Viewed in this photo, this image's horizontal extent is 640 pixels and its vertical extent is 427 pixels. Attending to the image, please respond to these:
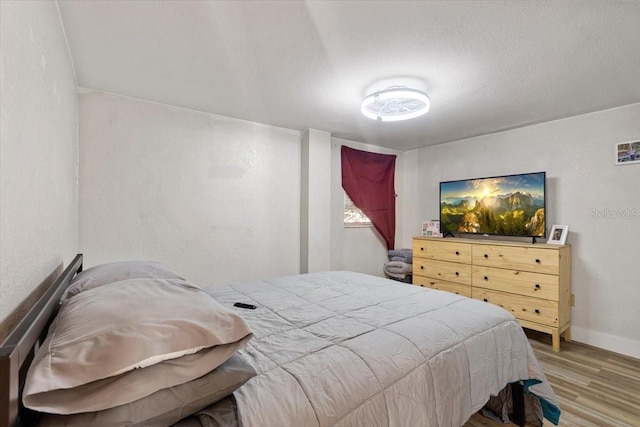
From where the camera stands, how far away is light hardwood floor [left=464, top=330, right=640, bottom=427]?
6.37ft

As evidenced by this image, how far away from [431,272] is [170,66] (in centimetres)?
362

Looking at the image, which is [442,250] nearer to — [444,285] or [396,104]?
[444,285]

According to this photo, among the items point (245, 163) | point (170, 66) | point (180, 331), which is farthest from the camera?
point (245, 163)

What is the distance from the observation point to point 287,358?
1.23 metres

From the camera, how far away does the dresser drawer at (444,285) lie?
141 inches

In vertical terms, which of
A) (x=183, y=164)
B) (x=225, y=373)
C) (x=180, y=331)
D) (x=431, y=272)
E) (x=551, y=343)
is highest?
(x=183, y=164)

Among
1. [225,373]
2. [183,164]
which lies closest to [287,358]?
[225,373]

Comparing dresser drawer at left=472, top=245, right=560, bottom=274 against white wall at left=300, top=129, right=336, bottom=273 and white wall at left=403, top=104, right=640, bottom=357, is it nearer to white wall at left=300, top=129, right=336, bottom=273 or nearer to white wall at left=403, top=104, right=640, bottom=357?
white wall at left=403, top=104, right=640, bottom=357

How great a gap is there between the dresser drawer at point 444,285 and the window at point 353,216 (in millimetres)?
1077

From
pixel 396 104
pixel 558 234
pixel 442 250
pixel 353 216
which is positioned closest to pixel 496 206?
pixel 558 234

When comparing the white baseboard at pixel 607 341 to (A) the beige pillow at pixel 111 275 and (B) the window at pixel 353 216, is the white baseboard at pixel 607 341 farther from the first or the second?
(A) the beige pillow at pixel 111 275

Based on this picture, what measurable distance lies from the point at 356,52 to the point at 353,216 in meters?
2.75

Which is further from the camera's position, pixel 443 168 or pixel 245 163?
pixel 443 168

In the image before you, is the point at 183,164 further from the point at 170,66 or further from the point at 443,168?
the point at 443,168
